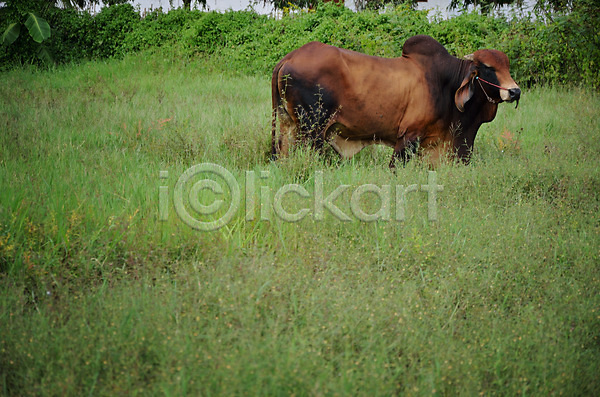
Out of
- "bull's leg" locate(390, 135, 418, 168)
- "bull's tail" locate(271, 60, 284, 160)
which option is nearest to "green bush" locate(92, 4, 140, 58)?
"bull's tail" locate(271, 60, 284, 160)

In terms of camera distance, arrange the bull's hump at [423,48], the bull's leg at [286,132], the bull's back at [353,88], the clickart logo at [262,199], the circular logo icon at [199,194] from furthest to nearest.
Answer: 1. the bull's hump at [423,48]
2. the bull's leg at [286,132]
3. the bull's back at [353,88]
4. the clickart logo at [262,199]
5. the circular logo icon at [199,194]

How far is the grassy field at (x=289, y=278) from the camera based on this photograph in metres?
2.22

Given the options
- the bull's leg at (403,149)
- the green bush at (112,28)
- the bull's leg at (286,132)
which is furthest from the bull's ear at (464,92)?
the green bush at (112,28)

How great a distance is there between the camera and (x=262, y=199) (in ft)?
12.8

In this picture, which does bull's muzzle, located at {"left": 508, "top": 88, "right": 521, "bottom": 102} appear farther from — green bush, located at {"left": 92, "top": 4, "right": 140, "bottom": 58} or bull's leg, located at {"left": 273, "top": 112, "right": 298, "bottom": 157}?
green bush, located at {"left": 92, "top": 4, "right": 140, "bottom": 58}

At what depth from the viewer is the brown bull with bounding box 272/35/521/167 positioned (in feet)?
16.2

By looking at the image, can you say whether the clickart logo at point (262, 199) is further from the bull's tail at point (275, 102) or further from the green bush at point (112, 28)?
the green bush at point (112, 28)

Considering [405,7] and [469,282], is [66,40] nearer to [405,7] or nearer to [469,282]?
[405,7]

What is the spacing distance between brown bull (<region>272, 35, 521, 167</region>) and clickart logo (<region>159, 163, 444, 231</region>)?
0.76 m

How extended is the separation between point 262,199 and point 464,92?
254cm

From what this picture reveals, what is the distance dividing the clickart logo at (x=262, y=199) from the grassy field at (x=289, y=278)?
41mm

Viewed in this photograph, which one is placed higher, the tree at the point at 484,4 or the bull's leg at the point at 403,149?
the tree at the point at 484,4

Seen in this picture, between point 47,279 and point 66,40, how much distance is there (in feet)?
45.1

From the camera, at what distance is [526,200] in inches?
177
